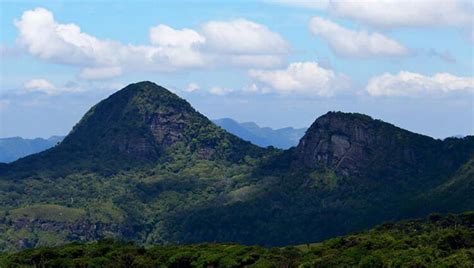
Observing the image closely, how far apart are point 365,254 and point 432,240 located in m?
15.0

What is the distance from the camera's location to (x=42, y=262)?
163 meters

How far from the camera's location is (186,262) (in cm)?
16250

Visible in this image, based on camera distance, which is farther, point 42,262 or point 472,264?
point 42,262

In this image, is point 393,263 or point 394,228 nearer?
point 393,263

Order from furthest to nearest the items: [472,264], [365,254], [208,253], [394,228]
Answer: [394,228]
[208,253]
[365,254]
[472,264]

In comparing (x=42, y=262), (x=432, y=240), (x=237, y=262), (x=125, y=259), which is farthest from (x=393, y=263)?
(x=42, y=262)

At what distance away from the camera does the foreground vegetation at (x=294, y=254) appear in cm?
14512

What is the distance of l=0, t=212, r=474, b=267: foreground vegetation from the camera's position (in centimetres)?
14512

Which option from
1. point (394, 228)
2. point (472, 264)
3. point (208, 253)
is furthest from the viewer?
point (394, 228)

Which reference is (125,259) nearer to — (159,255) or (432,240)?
(159,255)

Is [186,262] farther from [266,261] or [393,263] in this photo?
[393,263]

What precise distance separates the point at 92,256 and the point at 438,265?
71873mm

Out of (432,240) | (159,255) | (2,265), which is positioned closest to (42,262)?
(2,265)

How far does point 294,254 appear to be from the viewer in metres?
165
